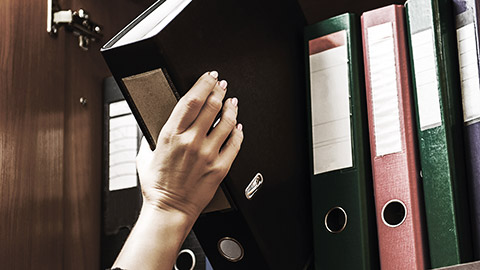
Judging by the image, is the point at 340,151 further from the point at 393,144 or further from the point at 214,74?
the point at 214,74

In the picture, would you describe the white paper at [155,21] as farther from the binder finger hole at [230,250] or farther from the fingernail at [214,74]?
the binder finger hole at [230,250]

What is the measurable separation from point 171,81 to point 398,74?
30cm

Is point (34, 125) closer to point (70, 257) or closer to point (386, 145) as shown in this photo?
point (70, 257)

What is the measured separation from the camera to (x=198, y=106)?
77 centimetres

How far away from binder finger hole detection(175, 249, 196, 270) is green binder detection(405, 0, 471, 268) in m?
0.35

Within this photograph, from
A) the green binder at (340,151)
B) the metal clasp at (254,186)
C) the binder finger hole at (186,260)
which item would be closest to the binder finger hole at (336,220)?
the green binder at (340,151)

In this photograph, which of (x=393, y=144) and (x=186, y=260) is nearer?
(x=393, y=144)

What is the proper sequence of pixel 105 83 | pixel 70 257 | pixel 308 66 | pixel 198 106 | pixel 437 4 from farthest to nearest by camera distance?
pixel 105 83, pixel 70 257, pixel 308 66, pixel 437 4, pixel 198 106

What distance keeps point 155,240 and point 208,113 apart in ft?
0.51

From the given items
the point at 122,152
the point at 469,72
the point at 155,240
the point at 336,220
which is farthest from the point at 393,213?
the point at 122,152

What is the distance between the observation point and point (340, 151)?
35.9 inches

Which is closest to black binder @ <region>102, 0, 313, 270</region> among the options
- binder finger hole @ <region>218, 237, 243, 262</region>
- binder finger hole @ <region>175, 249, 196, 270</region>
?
binder finger hole @ <region>218, 237, 243, 262</region>

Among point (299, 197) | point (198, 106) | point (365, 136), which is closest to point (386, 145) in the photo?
point (365, 136)

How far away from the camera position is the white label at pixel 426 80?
850 millimetres
